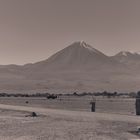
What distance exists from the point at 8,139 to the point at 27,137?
1.39 meters

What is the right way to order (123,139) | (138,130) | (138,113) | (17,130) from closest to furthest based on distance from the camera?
(123,139), (138,130), (17,130), (138,113)

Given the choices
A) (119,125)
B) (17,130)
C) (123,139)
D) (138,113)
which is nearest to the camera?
(123,139)

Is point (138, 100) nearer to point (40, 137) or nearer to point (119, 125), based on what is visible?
point (119, 125)

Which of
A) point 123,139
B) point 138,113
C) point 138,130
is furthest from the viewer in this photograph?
point 138,113

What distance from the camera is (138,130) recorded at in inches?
1293

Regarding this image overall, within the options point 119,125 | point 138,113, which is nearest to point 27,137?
point 119,125

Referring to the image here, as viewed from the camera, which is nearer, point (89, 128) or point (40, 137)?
point (40, 137)

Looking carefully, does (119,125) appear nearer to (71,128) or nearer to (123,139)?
(71,128)

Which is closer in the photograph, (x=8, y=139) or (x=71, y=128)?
(x=8, y=139)

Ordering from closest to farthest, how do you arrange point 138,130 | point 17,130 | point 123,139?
1. point 123,139
2. point 138,130
3. point 17,130

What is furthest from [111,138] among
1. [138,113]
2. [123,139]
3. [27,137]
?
[138,113]

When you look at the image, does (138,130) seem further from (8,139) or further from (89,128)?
(8,139)

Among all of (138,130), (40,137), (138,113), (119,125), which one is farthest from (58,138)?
(138,113)

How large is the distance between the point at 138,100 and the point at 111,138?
24921mm
